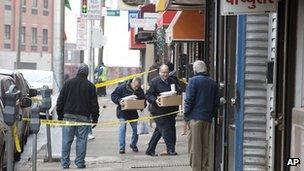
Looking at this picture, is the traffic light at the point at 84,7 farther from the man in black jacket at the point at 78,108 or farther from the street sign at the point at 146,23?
the man in black jacket at the point at 78,108

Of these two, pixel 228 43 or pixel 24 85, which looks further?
pixel 24 85

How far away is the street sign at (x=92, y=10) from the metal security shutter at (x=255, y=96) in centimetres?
1150

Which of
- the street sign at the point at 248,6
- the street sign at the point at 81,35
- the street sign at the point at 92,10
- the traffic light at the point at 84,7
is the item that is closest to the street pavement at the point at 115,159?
the street sign at the point at 248,6

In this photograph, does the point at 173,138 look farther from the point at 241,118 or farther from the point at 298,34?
the point at 298,34

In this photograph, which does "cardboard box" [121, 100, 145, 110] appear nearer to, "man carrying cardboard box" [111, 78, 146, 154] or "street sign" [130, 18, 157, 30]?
"man carrying cardboard box" [111, 78, 146, 154]

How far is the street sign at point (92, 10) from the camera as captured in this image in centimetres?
1906

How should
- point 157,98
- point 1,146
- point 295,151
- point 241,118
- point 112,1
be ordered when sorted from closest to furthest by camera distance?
point 295,151 → point 241,118 → point 1,146 → point 157,98 → point 112,1

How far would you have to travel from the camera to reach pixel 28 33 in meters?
65.8

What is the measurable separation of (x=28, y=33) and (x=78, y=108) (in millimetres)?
56504

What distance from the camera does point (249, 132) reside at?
800 cm

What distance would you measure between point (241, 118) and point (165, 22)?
9.47 m

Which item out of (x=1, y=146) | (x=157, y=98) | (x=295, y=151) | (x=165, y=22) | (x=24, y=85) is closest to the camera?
(x=295, y=151)

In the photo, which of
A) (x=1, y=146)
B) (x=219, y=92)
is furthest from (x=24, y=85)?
(x=219, y=92)

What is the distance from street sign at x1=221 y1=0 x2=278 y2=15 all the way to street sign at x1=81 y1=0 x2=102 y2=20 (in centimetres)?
1236
